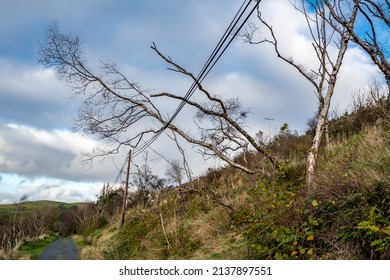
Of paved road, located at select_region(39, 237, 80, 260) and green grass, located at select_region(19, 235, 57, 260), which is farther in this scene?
green grass, located at select_region(19, 235, 57, 260)

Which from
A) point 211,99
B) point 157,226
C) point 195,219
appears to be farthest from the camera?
point 157,226

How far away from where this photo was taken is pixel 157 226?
48.1 ft

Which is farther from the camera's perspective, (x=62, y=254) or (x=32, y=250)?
(x=32, y=250)

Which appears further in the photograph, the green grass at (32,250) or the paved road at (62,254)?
the green grass at (32,250)

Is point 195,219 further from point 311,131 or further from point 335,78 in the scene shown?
point 311,131

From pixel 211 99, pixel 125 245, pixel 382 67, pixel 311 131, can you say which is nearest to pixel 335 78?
pixel 382 67

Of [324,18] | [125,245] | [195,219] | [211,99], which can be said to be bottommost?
[125,245]
